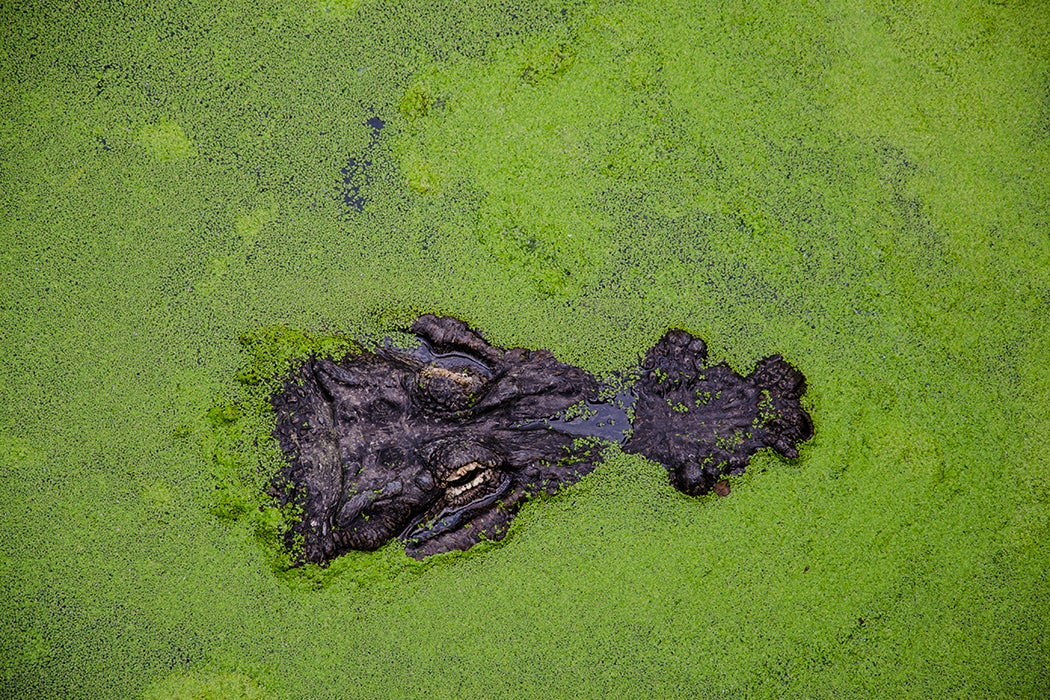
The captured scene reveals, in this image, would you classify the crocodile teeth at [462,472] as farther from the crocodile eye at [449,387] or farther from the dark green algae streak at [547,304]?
the dark green algae streak at [547,304]

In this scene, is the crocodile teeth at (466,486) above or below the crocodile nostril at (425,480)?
below

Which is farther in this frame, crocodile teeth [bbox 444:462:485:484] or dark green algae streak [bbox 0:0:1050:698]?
dark green algae streak [bbox 0:0:1050:698]

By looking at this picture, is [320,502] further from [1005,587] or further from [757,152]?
[1005,587]

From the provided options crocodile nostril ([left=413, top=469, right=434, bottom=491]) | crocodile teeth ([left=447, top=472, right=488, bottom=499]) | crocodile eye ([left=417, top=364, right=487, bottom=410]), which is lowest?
crocodile teeth ([left=447, top=472, right=488, bottom=499])

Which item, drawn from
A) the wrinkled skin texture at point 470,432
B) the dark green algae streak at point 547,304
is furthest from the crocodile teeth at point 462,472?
the dark green algae streak at point 547,304

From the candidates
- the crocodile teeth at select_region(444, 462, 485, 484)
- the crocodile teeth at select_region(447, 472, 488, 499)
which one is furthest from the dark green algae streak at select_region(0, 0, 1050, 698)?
the crocodile teeth at select_region(444, 462, 485, 484)

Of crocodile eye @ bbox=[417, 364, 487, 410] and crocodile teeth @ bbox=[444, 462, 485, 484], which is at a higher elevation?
crocodile eye @ bbox=[417, 364, 487, 410]

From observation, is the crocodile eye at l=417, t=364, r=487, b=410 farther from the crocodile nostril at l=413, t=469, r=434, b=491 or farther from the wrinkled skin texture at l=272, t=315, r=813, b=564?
the crocodile nostril at l=413, t=469, r=434, b=491
